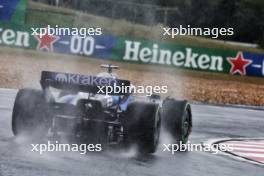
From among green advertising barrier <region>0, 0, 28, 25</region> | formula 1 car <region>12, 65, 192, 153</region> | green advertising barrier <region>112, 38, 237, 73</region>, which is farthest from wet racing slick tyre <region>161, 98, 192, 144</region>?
green advertising barrier <region>0, 0, 28, 25</region>

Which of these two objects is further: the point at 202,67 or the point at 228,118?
the point at 202,67

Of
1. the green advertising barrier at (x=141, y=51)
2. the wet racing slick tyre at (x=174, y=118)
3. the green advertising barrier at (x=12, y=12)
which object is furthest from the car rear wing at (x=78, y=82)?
the green advertising barrier at (x=12, y=12)

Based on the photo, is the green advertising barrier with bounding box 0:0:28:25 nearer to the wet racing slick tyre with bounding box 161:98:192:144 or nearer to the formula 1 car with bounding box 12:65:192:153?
the wet racing slick tyre with bounding box 161:98:192:144

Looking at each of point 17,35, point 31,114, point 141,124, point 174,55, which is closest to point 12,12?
point 17,35

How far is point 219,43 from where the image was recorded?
35.4 metres

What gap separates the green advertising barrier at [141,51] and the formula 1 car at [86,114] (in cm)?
1416

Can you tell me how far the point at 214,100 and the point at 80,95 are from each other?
12.2 m

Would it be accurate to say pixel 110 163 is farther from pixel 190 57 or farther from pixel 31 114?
pixel 190 57

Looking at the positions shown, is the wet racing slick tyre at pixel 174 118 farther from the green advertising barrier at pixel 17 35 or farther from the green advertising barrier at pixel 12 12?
the green advertising barrier at pixel 12 12

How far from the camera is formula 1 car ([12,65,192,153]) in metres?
8.48

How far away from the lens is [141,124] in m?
8.81

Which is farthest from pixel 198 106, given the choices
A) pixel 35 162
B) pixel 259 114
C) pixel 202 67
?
pixel 35 162

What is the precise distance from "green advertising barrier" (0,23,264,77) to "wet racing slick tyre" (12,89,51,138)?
561 inches

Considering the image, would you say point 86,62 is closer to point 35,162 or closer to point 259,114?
point 259,114
